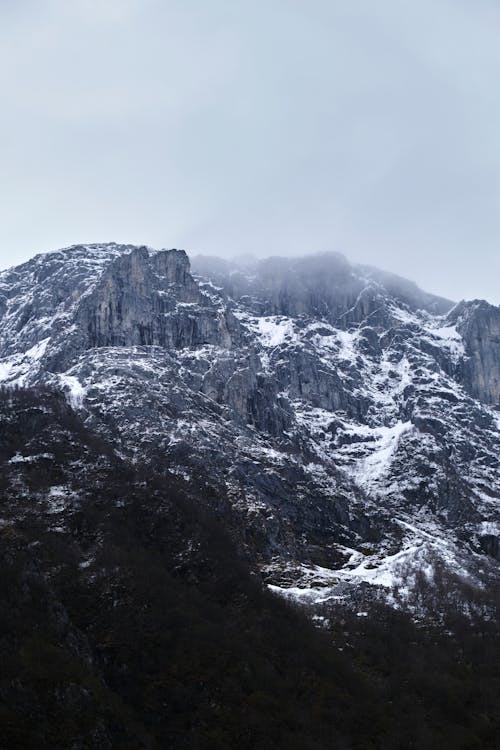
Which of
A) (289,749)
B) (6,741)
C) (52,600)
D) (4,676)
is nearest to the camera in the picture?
(6,741)

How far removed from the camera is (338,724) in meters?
193

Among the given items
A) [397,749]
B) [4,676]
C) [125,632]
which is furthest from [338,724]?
[4,676]

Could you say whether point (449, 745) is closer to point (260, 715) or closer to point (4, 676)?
point (260, 715)

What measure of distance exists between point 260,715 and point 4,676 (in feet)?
182

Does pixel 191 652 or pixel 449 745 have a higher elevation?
pixel 191 652

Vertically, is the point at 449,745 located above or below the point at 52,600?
below

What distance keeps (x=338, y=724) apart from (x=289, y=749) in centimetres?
2035

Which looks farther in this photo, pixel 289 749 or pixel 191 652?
pixel 191 652

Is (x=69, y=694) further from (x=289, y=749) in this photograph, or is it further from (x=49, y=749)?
(x=289, y=749)

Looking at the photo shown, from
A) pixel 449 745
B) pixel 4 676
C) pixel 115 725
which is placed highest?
pixel 4 676

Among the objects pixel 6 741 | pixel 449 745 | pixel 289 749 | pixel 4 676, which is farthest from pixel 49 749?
pixel 449 745

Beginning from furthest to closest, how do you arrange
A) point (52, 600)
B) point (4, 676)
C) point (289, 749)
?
point (52, 600), point (289, 749), point (4, 676)

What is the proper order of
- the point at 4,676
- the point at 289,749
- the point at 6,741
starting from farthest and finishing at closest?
the point at 289,749 < the point at 4,676 < the point at 6,741

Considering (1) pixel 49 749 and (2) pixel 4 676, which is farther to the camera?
(2) pixel 4 676
